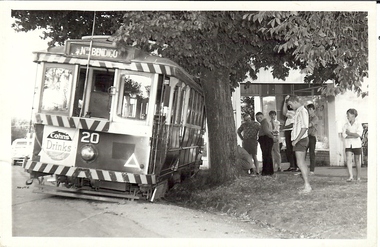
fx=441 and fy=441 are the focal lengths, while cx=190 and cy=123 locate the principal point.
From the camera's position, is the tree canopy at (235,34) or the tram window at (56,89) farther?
the tram window at (56,89)

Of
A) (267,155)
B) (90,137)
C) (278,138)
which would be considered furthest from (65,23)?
(278,138)

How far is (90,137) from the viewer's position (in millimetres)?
7062

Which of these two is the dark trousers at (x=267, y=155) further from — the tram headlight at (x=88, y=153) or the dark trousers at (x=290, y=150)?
the tram headlight at (x=88, y=153)

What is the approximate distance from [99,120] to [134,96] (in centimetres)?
69

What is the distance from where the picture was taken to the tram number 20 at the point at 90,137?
706cm

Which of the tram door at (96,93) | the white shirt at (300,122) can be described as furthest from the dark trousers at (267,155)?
Answer: the tram door at (96,93)

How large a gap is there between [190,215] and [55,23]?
14.0 feet

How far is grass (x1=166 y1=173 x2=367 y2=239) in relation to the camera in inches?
235

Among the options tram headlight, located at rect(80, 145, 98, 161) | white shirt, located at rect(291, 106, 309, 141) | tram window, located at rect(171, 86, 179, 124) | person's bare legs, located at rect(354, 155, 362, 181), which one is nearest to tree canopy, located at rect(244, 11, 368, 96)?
white shirt, located at rect(291, 106, 309, 141)

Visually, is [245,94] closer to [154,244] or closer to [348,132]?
[348,132]

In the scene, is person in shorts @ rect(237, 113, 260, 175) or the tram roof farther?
person in shorts @ rect(237, 113, 260, 175)

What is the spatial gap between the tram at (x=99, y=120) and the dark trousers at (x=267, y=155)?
306 centimetres

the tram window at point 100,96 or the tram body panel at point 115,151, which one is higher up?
the tram window at point 100,96

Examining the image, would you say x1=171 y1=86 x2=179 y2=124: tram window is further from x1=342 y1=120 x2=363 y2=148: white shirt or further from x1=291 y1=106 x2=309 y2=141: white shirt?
x1=342 y1=120 x2=363 y2=148: white shirt
